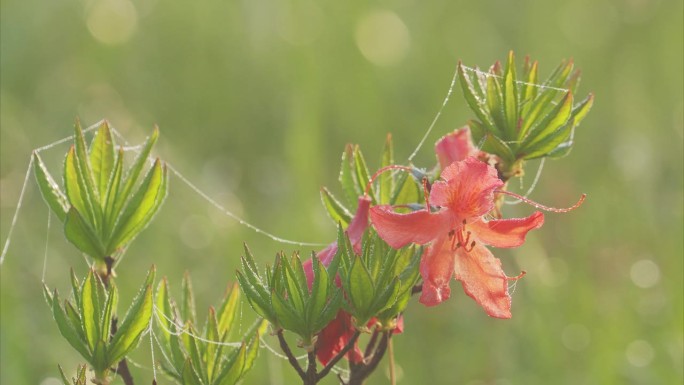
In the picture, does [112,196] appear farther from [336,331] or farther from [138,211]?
[336,331]

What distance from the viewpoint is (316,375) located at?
116cm

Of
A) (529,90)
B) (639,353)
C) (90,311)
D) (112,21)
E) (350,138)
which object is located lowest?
(639,353)

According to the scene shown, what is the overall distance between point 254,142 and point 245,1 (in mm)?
912

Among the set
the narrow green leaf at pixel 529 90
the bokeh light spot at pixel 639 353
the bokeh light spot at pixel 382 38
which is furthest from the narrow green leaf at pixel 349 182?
the bokeh light spot at pixel 382 38

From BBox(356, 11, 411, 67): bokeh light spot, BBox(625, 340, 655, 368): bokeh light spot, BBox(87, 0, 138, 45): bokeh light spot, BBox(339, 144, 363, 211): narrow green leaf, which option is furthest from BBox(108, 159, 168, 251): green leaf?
BBox(87, 0, 138, 45): bokeh light spot

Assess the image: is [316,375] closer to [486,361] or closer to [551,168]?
[486,361]

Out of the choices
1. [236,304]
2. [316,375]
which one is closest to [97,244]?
[236,304]

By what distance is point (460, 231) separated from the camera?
3.84 feet

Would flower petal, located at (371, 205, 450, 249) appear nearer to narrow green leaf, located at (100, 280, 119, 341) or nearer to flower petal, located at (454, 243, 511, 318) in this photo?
flower petal, located at (454, 243, 511, 318)

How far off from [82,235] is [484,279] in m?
0.46

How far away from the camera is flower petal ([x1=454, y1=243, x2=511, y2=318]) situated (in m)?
1.13

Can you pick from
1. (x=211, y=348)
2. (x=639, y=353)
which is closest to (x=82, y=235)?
(x=211, y=348)

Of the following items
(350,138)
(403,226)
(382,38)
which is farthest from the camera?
(382,38)

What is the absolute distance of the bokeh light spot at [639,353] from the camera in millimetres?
2527
